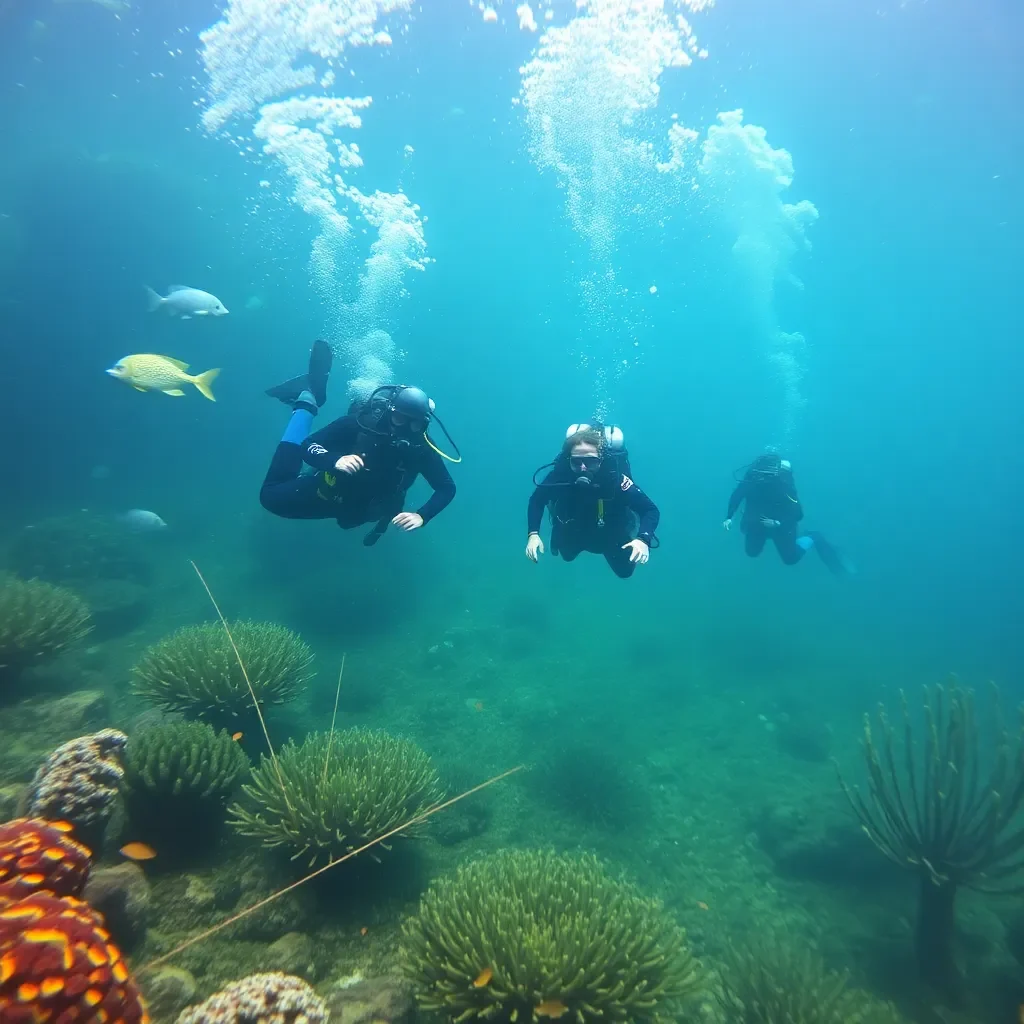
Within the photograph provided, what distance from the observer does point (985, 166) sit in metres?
25.2

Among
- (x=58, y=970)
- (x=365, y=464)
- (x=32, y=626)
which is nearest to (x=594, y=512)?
(x=365, y=464)

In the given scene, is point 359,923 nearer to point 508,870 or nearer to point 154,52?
point 508,870

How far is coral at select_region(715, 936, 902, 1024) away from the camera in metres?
3.67

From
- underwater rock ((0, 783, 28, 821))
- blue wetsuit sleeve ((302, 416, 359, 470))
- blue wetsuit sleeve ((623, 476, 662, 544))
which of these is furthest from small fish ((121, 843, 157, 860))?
blue wetsuit sleeve ((623, 476, 662, 544))

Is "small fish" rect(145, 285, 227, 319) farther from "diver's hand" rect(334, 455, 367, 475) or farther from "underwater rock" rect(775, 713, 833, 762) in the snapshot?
"underwater rock" rect(775, 713, 833, 762)

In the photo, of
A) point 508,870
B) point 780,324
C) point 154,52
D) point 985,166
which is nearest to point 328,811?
point 508,870

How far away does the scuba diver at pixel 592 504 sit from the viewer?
631cm

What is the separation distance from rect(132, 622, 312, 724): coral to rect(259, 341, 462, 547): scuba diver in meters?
1.89

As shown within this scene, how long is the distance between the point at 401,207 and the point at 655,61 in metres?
15.3

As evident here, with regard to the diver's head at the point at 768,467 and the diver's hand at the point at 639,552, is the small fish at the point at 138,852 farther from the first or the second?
the diver's head at the point at 768,467

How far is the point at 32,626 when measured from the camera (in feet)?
21.4

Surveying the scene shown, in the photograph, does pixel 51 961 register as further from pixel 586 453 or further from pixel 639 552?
pixel 586 453

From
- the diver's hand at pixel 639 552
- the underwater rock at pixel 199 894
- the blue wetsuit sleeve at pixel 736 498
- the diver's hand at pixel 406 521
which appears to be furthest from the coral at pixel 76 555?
the blue wetsuit sleeve at pixel 736 498

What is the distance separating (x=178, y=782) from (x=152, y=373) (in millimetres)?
5102
